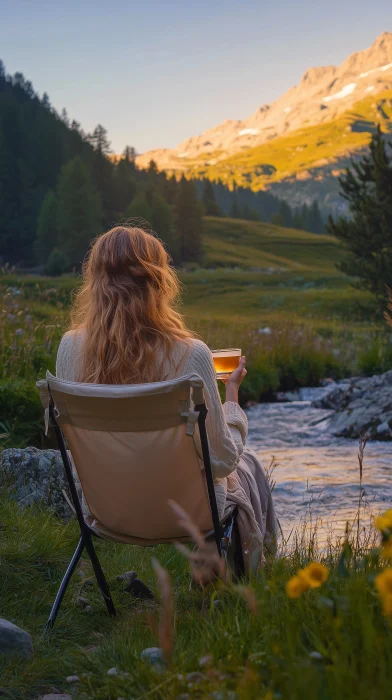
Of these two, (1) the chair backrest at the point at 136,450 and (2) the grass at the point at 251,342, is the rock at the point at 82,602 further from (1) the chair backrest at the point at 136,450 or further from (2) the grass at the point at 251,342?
(2) the grass at the point at 251,342

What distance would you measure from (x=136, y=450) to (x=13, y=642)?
91cm

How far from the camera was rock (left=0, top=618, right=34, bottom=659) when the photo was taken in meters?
3.04

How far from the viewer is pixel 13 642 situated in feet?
10.0

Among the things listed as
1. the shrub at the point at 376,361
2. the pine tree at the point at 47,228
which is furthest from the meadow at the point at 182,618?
the pine tree at the point at 47,228

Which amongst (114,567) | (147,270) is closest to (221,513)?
(147,270)

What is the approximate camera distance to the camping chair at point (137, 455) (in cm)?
302

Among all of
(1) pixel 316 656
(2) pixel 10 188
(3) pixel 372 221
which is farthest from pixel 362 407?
(2) pixel 10 188

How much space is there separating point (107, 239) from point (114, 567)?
226 centimetres

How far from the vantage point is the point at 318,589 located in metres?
2.66

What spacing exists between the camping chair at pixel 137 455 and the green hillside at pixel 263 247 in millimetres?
83922

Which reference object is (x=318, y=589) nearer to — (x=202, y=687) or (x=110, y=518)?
(x=202, y=687)

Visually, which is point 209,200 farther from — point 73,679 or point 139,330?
point 73,679

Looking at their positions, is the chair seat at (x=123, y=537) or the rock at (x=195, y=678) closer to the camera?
the rock at (x=195, y=678)

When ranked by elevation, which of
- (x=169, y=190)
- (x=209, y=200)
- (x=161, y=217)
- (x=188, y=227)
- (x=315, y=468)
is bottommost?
(x=315, y=468)
